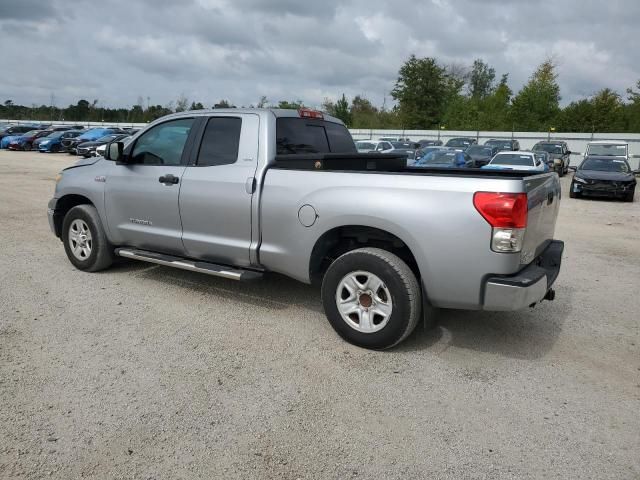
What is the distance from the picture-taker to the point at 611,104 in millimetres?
50906

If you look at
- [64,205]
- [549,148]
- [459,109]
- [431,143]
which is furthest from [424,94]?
[64,205]

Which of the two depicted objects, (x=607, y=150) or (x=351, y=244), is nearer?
(x=351, y=244)

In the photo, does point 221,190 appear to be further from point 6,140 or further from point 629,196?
point 6,140

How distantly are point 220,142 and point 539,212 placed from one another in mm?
2929

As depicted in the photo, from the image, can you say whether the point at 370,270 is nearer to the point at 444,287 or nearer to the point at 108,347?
the point at 444,287

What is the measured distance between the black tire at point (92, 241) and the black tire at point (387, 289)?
9.95 feet

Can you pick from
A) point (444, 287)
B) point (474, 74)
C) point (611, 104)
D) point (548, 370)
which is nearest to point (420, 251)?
point (444, 287)

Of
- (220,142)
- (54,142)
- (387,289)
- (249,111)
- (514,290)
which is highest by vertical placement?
(249,111)

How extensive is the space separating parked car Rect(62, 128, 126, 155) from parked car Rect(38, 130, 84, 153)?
0.33m

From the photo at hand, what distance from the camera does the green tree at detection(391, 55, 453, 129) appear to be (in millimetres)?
64250

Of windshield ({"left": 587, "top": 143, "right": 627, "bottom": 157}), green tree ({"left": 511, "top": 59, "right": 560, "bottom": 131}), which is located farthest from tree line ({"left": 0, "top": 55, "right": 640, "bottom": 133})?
windshield ({"left": 587, "top": 143, "right": 627, "bottom": 157})

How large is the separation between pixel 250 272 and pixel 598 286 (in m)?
4.26

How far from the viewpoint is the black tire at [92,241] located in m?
5.93

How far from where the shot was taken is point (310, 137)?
533cm
